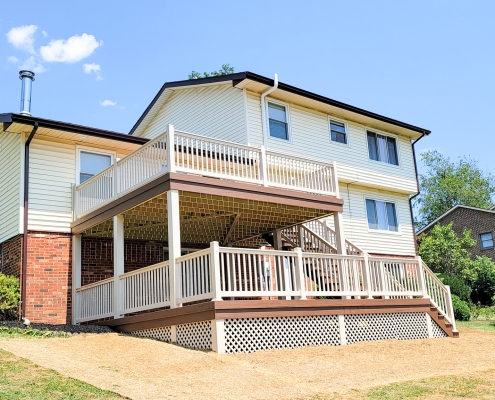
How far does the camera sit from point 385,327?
15.4 m

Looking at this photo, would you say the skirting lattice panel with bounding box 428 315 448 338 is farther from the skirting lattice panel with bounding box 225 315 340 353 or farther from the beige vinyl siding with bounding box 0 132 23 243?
the beige vinyl siding with bounding box 0 132 23 243

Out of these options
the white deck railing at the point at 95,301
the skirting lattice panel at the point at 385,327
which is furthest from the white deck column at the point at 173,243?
the skirting lattice panel at the point at 385,327

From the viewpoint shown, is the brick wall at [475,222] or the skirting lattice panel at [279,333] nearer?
the skirting lattice panel at [279,333]

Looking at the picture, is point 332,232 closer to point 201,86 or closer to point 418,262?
point 418,262

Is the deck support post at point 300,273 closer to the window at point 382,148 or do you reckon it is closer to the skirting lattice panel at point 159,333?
the skirting lattice panel at point 159,333

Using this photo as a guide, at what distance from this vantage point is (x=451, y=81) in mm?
40281

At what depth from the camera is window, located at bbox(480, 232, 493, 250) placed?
40.0m

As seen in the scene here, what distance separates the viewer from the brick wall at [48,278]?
16625 mm

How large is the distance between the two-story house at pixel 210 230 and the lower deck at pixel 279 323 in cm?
4

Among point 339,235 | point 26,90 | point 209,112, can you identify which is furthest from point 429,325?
point 26,90

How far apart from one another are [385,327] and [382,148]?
11745 millimetres

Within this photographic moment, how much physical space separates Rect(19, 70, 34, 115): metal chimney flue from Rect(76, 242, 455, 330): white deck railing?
22.2 ft

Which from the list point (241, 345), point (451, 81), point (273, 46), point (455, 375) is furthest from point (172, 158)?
point (451, 81)

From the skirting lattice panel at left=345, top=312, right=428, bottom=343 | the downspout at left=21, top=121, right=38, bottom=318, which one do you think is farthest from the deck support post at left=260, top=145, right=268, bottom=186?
the downspout at left=21, top=121, right=38, bottom=318
